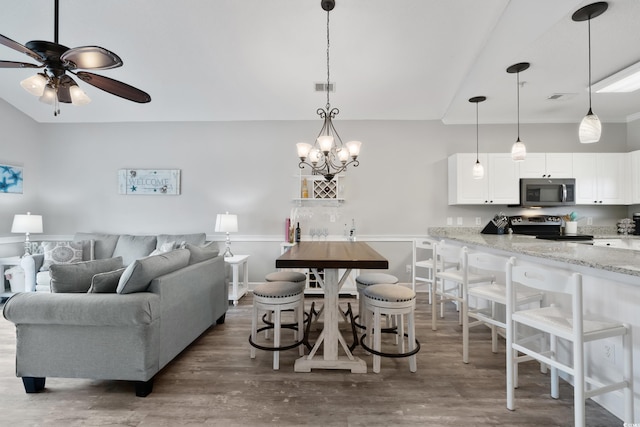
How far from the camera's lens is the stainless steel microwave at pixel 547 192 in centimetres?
392

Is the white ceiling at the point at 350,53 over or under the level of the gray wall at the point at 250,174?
over

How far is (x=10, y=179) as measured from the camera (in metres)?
4.16

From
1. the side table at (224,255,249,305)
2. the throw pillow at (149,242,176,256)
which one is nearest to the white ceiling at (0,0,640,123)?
the throw pillow at (149,242,176,256)

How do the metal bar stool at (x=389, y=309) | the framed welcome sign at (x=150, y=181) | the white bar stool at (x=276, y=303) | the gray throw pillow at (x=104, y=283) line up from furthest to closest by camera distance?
the framed welcome sign at (x=150, y=181) < the white bar stool at (x=276, y=303) < the metal bar stool at (x=389, y=309) < the gray throw pillow at (x=104, y=283)

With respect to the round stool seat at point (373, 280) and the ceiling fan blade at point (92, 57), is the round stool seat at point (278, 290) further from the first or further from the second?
the ceiling fan blade at point (92, 57)

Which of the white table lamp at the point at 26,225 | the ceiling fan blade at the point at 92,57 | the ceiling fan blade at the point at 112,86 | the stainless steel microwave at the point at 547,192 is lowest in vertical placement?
the white table lamp at the point at 26,225

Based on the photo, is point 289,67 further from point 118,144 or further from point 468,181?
point 118,144

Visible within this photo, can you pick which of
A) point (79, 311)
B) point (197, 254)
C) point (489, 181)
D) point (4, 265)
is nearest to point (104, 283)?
point (79, 311)

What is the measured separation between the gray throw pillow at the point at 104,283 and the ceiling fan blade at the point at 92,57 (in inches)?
53.0

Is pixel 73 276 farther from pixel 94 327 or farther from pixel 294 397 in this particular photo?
pixel 294 397

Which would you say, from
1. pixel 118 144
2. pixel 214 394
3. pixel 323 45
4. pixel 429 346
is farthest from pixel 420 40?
pixel 118 144

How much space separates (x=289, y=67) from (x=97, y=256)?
371 cm

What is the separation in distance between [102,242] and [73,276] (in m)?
2.60

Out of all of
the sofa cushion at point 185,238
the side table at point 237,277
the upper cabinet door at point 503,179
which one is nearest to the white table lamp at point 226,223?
the side table at point 237,277
